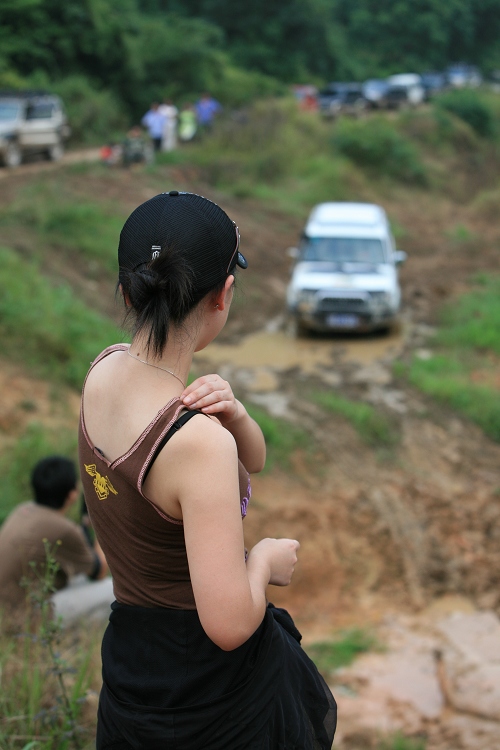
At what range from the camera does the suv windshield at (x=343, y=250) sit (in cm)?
1353

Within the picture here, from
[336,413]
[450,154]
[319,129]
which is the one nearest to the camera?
[336,413]

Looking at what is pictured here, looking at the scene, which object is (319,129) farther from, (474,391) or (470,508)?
(470,508)

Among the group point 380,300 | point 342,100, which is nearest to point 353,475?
point 380,300

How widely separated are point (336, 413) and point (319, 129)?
68.9 ft

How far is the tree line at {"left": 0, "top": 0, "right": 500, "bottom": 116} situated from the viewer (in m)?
28.5

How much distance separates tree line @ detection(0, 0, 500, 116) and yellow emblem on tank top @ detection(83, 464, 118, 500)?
2742 cm

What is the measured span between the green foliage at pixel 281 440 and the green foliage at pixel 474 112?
31.4 meters

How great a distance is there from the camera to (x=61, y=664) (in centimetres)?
278

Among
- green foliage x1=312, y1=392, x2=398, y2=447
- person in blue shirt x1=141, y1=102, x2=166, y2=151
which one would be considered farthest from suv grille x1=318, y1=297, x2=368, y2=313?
person in blue shirt x1=141, y1=102, x2=166, y2=151

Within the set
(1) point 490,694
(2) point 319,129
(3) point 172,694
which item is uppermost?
(3) point 172,694

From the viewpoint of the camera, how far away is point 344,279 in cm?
1290

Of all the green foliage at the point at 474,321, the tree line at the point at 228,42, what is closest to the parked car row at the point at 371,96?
the tree line at the point at 228,42

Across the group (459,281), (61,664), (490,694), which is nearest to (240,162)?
(459,281)

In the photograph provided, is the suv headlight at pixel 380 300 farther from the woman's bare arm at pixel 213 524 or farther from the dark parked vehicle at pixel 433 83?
the dark parked vehicle at pixel 433 83
